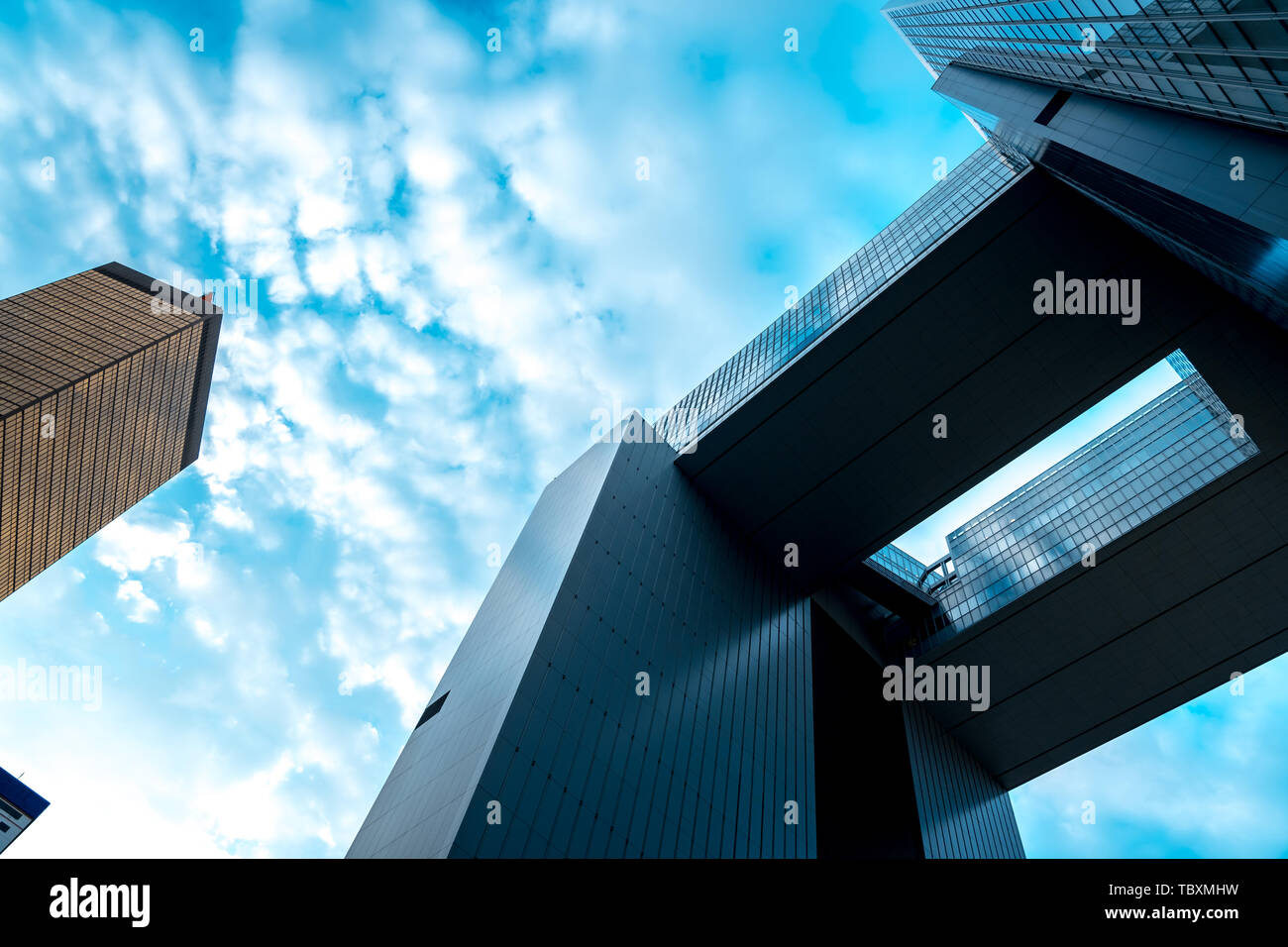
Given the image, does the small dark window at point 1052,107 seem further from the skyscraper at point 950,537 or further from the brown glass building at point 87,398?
the brown glass building at point 87,398

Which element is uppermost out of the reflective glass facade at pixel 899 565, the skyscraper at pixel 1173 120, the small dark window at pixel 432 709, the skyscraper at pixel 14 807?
the skyscraper at pixel 1173 120

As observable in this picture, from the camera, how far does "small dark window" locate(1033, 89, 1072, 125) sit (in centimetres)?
2385

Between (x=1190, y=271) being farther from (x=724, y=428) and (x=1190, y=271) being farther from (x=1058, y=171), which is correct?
(x=724, y=428)

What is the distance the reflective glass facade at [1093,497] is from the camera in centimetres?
2866

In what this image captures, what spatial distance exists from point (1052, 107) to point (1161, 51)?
8.31m

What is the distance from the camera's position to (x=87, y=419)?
68938 mm

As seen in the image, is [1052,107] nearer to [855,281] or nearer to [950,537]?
[855,281]

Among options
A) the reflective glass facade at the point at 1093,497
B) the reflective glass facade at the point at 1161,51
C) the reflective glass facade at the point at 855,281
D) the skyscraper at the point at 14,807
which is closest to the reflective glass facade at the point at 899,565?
the reflective glass facade at the point at 1093,497

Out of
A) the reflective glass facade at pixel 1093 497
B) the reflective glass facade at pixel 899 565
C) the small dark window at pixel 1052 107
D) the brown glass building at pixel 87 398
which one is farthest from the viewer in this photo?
the brown glass building at pixel 87 398

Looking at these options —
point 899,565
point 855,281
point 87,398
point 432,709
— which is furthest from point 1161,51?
point 87,398

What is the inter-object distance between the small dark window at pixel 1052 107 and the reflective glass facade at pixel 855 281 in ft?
4.41

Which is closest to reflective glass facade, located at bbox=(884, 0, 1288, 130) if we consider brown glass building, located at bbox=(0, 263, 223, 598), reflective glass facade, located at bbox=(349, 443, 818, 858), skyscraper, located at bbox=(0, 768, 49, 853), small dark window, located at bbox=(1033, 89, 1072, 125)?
small dark window, located at bbox=(1033, 89, 1072, 125)

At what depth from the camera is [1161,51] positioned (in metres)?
16.6
